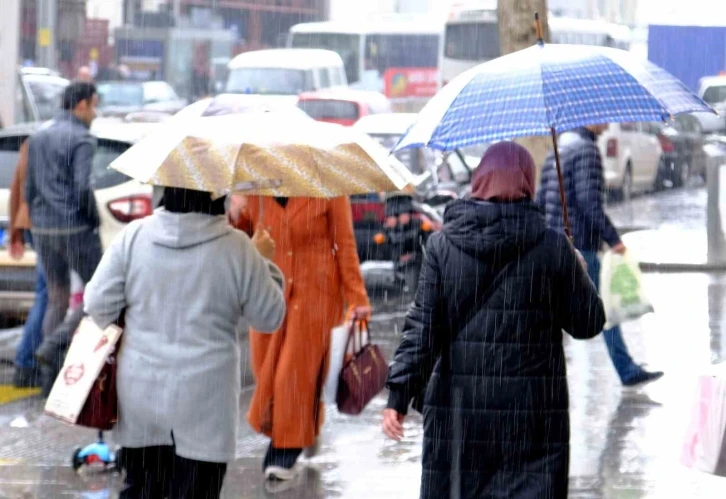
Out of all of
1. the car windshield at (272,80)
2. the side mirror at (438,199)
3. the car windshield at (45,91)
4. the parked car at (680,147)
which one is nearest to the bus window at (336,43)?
the car windshield at (272,80)

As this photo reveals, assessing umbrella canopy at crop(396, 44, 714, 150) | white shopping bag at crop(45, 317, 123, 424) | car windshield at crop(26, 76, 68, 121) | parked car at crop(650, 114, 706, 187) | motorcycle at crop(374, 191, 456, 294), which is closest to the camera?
umbrella canopy at crop(396, 44, 714, 150)

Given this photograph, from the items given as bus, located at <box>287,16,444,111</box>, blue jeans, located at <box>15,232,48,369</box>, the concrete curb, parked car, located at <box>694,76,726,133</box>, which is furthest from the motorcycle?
bus, located at <box>287,16,444,111</box>

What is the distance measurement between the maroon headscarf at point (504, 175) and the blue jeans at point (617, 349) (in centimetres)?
419

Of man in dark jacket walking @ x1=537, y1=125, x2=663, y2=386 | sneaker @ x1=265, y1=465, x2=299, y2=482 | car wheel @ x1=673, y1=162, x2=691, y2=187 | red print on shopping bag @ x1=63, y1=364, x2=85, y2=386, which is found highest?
man in dark jacket walking @ x1=537, y1=125, x2=663, y2=386

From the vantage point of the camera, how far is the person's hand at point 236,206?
6.16m

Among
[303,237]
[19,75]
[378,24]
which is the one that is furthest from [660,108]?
[378,24]

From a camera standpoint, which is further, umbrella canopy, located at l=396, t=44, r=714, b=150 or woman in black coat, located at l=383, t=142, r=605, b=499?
umbrella canopy, located at l=396, t=44, r=714, b=150

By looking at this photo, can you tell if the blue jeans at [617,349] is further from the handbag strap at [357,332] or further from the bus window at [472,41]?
the bus window at [472,41]

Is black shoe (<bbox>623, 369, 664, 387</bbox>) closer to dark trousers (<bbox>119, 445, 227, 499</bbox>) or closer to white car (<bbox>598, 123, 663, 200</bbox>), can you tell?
dark trousers (<bbox>119, 445, 227, 499</bbox>)

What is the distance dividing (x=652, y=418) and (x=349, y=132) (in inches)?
130

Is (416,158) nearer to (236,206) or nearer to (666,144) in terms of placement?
(236,206)

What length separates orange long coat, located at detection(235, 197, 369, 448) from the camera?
21.2ft

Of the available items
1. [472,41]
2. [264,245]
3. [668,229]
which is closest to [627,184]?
[668,229]

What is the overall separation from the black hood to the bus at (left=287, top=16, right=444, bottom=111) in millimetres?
Result: 30166
